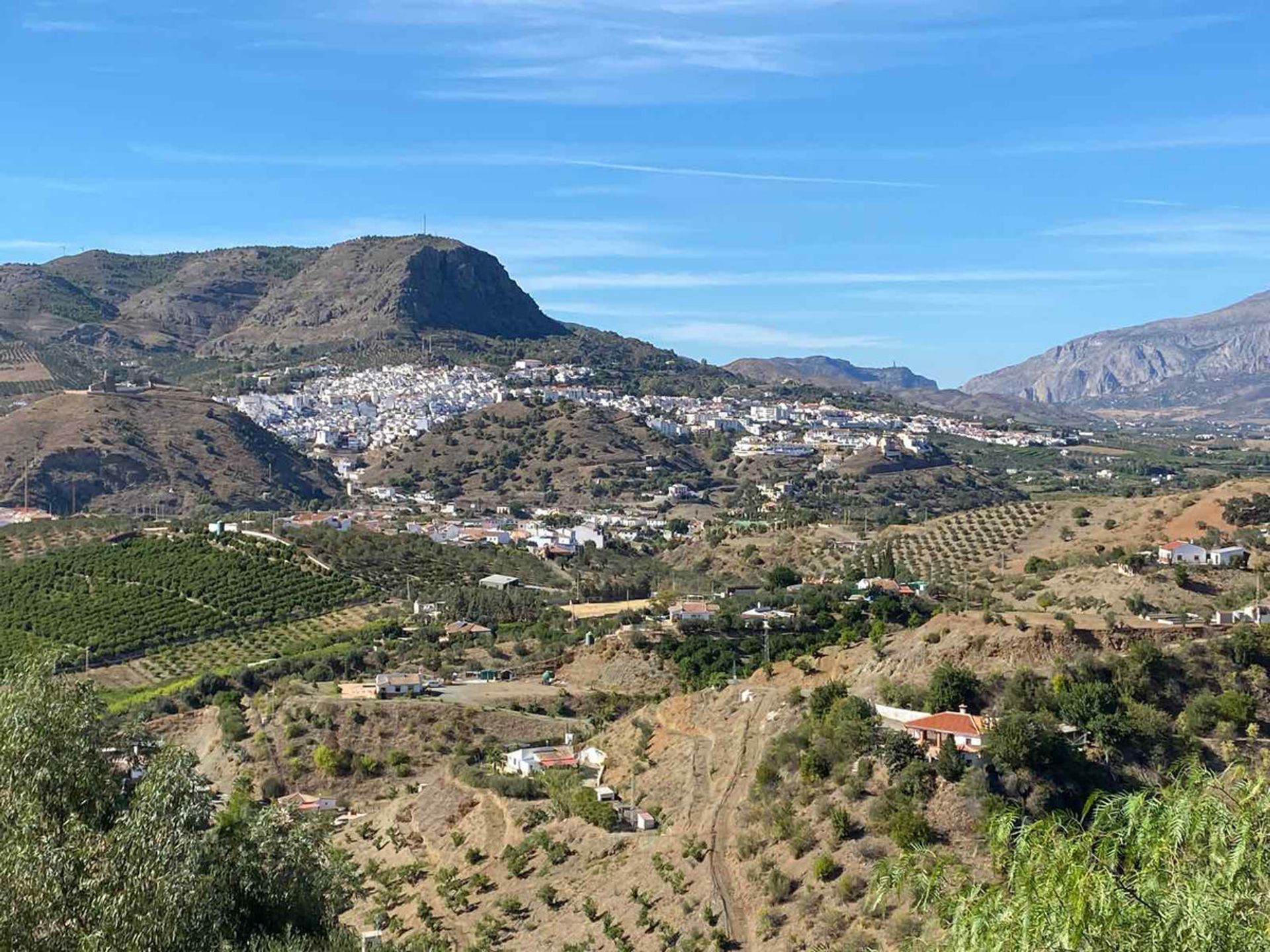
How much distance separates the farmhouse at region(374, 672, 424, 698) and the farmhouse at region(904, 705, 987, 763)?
62.8 feet

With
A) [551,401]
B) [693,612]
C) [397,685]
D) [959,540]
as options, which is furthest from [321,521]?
[551,401]

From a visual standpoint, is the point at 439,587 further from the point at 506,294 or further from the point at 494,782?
the point at 506,294

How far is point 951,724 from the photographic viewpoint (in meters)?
23.8

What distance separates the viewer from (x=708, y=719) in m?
30.8

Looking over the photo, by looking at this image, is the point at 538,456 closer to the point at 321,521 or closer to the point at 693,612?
the point at 321,521

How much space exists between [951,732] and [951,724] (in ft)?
0.98

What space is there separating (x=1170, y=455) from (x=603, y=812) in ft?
392

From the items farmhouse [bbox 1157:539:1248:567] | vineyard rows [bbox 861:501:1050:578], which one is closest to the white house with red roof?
farmhouse [bbox 1157:539:1248:567]

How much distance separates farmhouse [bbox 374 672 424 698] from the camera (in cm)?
3981

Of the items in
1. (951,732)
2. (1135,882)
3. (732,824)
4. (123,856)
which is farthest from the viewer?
(732,824)

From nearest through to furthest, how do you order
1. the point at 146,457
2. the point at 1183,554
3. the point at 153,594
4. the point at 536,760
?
the point at 536,760
the point at 1183,554
the point at 153,594
the point at 146,457

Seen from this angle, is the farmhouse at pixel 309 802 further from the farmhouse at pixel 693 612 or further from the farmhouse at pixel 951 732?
the farmhouse at pixel 951 732

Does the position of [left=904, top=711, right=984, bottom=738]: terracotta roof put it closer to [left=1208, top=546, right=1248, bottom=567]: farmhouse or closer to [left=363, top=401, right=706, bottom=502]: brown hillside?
[left=1208, top=546, right=1248, bottom=567]: farmhouse

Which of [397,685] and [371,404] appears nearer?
[397,685]
